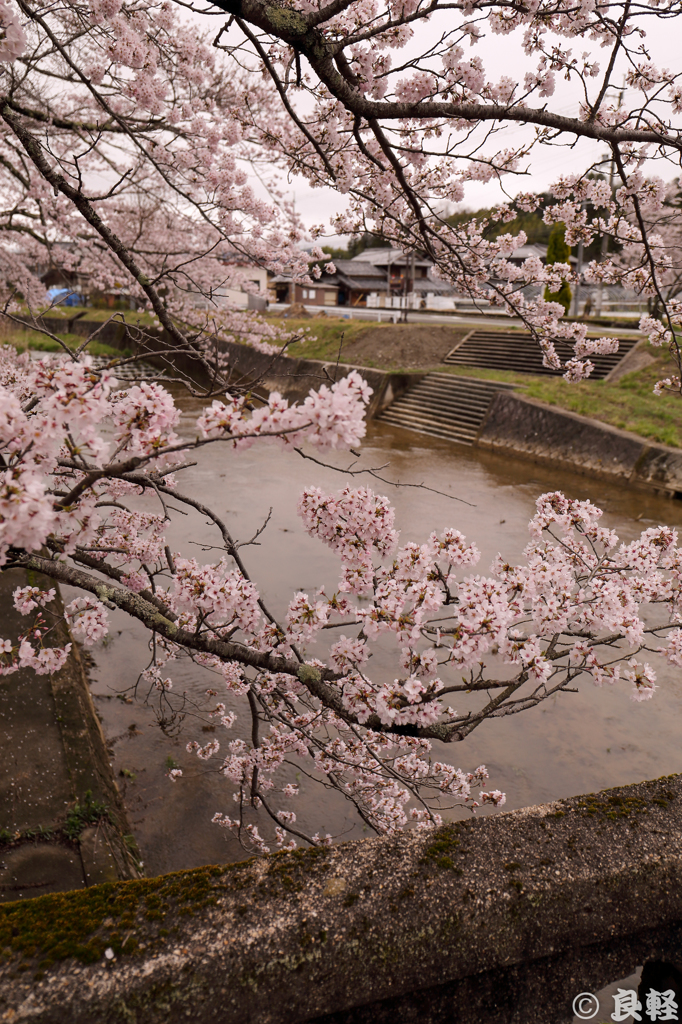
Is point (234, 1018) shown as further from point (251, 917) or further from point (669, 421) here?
point (669, 421)

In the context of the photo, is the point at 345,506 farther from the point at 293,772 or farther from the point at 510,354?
the point at 510,354

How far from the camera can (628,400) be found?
14.5m

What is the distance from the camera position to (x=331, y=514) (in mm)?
2602

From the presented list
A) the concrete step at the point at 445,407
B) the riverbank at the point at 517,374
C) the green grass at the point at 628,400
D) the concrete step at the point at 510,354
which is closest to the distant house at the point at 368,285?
the riverbank at the point at 517,374

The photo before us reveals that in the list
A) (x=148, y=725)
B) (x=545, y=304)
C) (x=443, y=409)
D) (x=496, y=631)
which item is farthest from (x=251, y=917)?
(x=443, y=409)

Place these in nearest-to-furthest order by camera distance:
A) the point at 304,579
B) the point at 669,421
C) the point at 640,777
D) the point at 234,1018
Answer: the point at 234,1018, the point at 640,777, the point at 304,579, the point at 669,421

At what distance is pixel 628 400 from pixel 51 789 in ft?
48.6

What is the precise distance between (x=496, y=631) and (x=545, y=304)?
3956 mm

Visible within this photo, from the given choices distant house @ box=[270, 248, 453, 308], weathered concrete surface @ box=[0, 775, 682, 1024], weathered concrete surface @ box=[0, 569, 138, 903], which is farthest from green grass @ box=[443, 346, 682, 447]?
distant house @ box=[270, 248, 453, 308]

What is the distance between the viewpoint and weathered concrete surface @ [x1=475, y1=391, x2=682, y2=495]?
1172 centimetres

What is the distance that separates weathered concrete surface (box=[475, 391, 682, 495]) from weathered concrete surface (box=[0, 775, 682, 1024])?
10.9 m

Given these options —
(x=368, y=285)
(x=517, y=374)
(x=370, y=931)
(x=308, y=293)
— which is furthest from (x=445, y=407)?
(x=308, y=293)

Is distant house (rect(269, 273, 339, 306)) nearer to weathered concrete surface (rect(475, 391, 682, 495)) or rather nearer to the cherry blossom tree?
weathered concrete surface (rect(475, 391, 682, 495))

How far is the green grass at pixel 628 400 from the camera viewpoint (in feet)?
42.0
